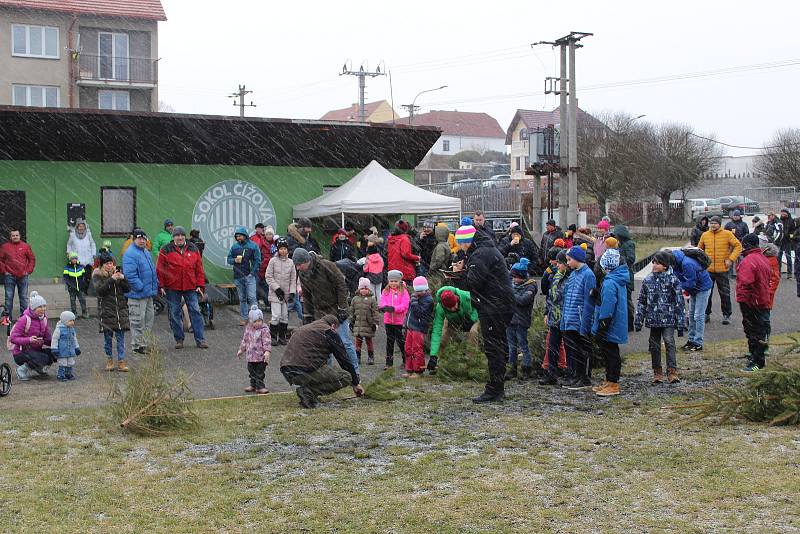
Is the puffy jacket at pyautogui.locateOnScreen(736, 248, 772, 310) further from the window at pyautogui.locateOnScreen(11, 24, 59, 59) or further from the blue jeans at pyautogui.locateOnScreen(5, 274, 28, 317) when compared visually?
the window at pyautogui.locateOnScreen(11, 24, 59, 59)

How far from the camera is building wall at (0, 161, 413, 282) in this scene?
19.2m

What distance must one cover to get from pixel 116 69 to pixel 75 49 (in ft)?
7.63

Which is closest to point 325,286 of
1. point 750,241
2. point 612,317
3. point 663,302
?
point 612,317

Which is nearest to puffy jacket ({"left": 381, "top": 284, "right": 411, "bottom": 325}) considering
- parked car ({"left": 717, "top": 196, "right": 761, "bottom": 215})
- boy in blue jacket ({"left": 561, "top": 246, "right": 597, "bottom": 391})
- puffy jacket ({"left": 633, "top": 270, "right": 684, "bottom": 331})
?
boy in blue jacket ({"left": 561, "top": 246, "right": 597, "bottom": 391})

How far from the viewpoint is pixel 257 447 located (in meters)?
8.52

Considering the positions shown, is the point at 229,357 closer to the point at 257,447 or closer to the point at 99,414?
the point at 99,414

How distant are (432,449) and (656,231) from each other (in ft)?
132

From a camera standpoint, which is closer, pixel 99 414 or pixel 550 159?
pixel 99 414

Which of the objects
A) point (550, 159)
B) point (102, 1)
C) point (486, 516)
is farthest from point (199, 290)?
point (102, 1)

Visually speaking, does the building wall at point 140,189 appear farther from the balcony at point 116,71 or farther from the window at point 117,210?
the balcony at point 116,71

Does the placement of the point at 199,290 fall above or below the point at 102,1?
below

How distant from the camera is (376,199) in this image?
786 inches

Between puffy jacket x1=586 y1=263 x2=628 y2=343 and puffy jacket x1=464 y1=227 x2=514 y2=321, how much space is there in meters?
1.08

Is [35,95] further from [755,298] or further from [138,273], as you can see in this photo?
[755,298]
